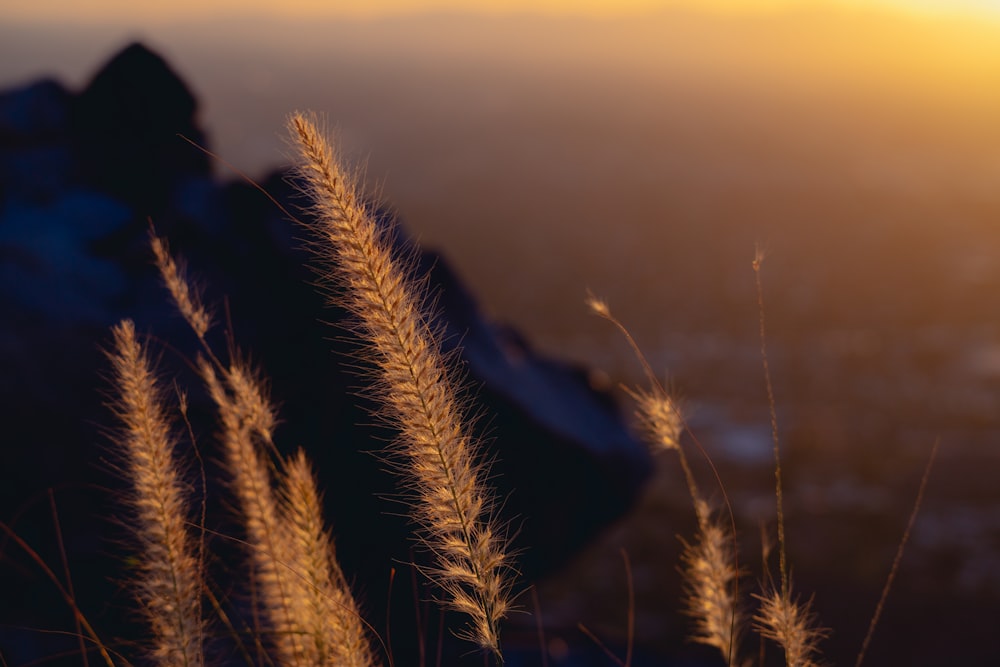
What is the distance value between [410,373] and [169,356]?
220cm

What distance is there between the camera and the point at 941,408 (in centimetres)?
2453

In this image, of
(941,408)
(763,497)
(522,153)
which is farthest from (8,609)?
(522,153)

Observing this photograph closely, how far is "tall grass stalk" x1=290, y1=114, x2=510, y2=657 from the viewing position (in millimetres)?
1278

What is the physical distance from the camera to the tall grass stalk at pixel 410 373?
128cm

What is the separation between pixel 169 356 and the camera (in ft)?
10.2

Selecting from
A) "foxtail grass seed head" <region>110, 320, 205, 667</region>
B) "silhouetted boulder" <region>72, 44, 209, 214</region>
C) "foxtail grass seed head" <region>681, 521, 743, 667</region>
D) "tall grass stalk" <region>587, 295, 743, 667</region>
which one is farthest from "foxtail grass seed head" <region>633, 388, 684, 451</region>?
"silhouetted boulder" <region>72, 44, 209, 214</region>

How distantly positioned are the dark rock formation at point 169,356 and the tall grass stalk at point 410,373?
2.88 feet

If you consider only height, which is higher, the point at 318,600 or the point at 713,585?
the point at 713,585

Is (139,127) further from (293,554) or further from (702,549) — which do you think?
(702,549)

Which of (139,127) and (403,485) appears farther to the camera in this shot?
(139,127)

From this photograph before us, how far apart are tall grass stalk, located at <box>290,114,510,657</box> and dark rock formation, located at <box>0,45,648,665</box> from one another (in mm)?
877

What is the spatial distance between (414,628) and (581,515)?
1.60 meters

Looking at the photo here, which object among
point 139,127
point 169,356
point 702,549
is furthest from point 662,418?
point 139,127

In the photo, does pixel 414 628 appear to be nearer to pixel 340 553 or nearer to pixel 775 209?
pixel 340 553
